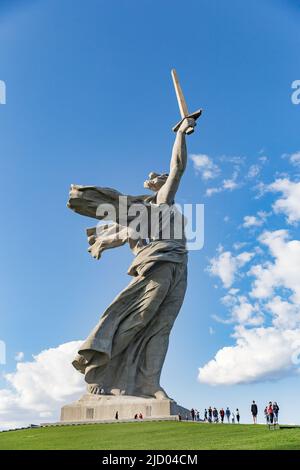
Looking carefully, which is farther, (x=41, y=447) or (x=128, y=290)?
(x=128, y=290)

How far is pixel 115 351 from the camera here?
64.3 ft

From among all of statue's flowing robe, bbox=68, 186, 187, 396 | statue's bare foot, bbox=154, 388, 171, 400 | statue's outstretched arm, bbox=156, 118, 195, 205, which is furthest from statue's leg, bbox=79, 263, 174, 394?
statue's outstretched arm, bbox=156, 118, 195, 205

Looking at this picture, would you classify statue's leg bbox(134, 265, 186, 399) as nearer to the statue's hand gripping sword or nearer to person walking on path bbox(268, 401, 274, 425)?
person walking on path bbox(268, 401, 274, 425)

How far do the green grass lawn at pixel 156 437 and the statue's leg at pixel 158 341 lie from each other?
2575 mm

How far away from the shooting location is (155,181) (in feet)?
70.3

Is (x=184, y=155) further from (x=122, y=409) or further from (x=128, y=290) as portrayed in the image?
(x=122, y=409)

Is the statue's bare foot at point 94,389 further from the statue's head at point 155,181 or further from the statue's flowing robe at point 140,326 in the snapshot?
the statue's head at point 155,181

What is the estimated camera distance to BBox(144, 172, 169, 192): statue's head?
21.5 metres

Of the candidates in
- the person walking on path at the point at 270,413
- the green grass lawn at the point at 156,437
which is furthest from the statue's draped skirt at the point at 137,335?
the person walking on path at the point at 270,413

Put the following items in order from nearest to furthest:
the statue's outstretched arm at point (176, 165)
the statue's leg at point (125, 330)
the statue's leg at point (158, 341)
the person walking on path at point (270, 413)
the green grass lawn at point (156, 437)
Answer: the green grass lawn at point (156, 437)
the person walking on path at point (270, 413)
the statue's leg at point (125, 330)
the statue's leg at point (158, 341)
the statue's outstretched arm at point (176, 165)

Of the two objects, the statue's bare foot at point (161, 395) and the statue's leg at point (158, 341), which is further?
the statue's leg at point (158, 341)

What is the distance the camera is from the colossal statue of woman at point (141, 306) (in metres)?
19.3
